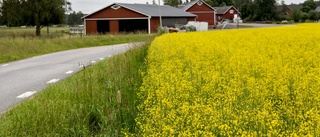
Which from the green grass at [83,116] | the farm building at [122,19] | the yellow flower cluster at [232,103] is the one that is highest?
the farm building at [122,19]

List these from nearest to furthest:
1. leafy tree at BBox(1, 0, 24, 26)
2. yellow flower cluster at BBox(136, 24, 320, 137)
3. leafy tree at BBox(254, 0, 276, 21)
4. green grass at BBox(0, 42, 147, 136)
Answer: yellow flower cluster at BBox(136, 24, 320, 137) → green grass at BBox(0, 42, 147, 136) → leafy tree at BBox(1, 0, 24, 26) → leafy tree at BBox(254, 0, 276, 21)

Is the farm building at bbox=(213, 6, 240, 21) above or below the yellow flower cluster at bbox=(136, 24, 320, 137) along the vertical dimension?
above

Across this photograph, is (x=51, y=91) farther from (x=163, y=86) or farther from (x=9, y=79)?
(x=9, y=79)

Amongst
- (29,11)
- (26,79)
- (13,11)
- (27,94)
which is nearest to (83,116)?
(27,94)

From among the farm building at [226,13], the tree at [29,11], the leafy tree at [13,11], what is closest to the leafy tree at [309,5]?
the farm building at [226,13]

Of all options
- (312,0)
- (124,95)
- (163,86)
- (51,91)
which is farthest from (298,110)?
(312,0)

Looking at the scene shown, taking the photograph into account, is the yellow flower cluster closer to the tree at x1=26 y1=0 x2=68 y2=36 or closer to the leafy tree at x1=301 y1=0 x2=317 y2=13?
the tree at x1=26 y1=0 x2=68 y2=36

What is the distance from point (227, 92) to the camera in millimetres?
5988

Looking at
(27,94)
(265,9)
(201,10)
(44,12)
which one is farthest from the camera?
(265,9)

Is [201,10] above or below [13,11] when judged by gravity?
above

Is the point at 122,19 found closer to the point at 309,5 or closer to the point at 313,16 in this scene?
the point at 313,16

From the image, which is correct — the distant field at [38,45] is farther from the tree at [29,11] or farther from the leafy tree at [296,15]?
the leafy tree at [296,15]

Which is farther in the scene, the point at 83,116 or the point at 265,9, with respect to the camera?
the point at 265,9

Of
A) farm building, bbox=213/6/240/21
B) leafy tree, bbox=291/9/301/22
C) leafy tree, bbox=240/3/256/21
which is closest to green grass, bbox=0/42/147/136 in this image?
leafy tree, bbox=291/9/301/22
